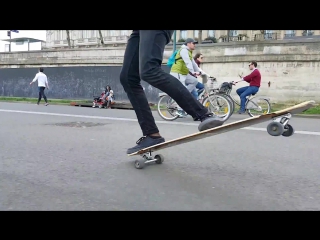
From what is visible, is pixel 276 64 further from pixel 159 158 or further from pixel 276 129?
pixel 276 129

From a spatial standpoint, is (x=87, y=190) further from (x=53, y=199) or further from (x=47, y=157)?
(x=47, y=157)

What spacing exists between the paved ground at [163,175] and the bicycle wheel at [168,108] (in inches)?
136

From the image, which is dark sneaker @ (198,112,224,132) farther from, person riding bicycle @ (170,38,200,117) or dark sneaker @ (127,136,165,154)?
person riding bicycle @ (170,38,200,117)

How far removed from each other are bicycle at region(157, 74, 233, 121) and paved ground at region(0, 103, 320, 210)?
3173 mm

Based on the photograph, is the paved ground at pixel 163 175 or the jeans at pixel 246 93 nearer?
the paved ground at pixel 163 175

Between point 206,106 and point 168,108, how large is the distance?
3.19 feet

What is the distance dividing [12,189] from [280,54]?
14.3m

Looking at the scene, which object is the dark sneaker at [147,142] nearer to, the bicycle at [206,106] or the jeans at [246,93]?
the bicycle at [206,106]

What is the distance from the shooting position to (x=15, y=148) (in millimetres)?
4418

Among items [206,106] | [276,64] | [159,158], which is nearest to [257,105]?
[206,106]

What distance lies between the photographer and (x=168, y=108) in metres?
8.70

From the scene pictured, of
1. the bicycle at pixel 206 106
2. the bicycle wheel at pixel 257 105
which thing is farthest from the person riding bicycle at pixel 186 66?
the bicycle wheel at pixel 257 105

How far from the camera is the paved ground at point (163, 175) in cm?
246
